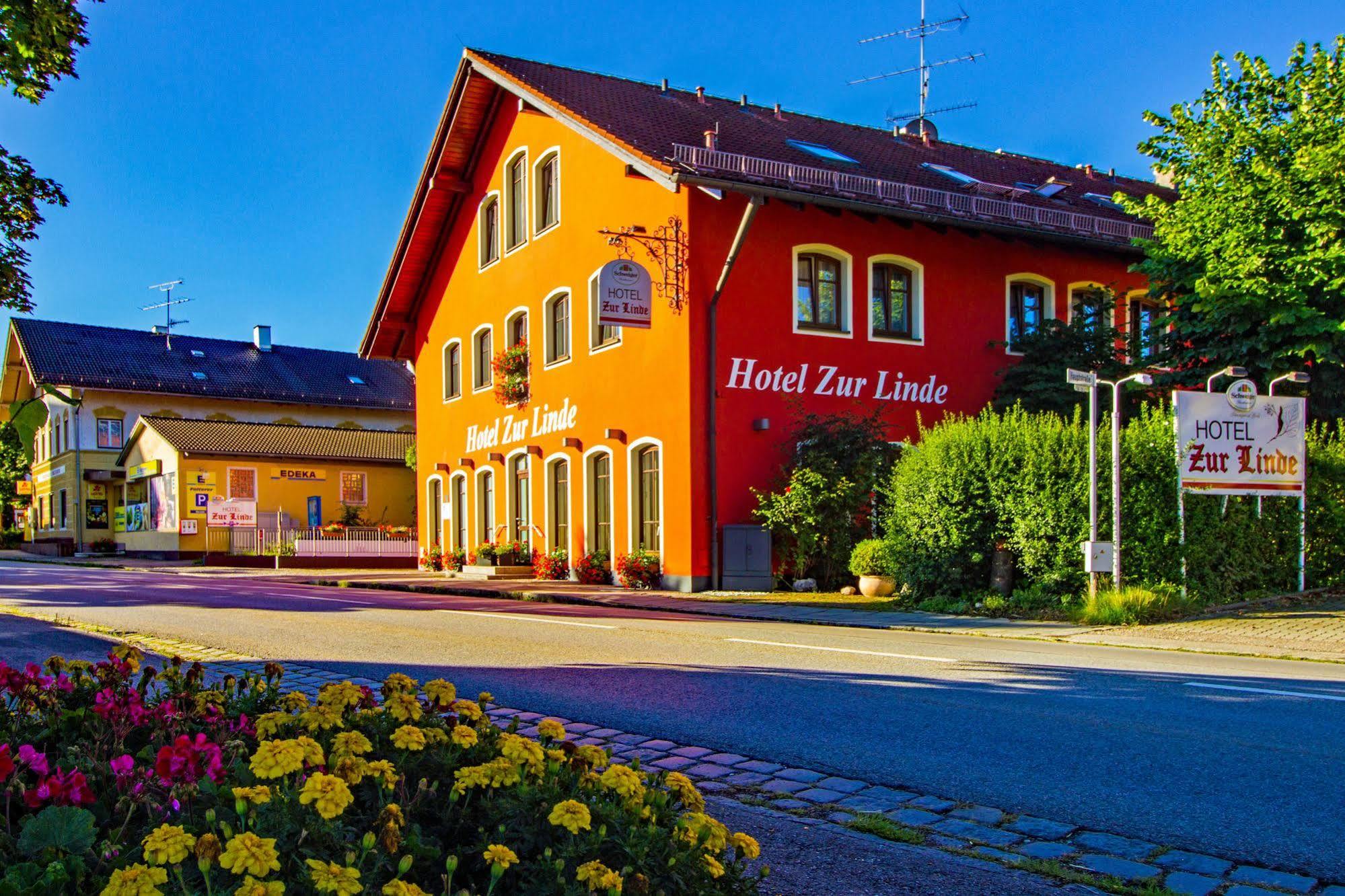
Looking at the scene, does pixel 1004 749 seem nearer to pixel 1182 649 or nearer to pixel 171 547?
pixel 1182 649

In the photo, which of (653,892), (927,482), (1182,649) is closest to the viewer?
(653,892)

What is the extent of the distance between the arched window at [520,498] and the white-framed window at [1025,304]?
10.9 meters

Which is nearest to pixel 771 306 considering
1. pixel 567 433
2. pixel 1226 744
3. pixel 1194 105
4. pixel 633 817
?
pixel 567 433

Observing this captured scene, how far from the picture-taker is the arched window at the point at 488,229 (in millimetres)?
28578

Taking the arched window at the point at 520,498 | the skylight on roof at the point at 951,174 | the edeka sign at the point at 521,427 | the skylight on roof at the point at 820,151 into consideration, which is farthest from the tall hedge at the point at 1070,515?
the arched window at the point at 520,498

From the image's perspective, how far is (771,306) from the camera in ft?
69.3

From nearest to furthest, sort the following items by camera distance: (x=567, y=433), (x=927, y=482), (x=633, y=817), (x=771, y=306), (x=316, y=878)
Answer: (x=316, y=878), (x=633, y=817), (x=927, y=482), (x=771, y=306), (x=567, y=433)

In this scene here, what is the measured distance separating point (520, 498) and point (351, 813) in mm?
23998

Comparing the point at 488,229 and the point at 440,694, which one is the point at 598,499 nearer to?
the point at 488,229

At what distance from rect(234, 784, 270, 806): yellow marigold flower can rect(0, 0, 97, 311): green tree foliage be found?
17.4 feet

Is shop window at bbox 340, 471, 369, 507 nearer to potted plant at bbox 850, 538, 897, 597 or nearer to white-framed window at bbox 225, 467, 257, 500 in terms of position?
white-framed window at bbox 225, 467, 257, 500

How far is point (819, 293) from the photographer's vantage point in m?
21.8

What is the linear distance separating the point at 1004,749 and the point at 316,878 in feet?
15.3

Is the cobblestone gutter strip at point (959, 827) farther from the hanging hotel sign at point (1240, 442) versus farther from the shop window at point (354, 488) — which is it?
the shop window at point (354, 488)
